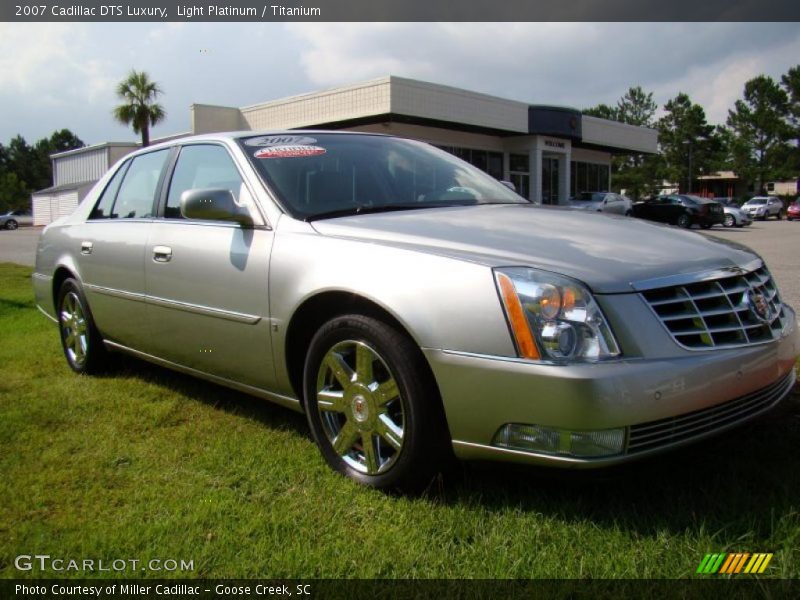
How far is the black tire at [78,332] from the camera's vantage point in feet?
15.5

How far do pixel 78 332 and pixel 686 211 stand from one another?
2664 centimetres

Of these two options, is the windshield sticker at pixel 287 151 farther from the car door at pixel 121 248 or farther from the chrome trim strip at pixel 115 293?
the chrome trim strip at pixel 115 293

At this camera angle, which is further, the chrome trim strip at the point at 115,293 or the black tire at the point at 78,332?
the black tire at the point at 78,332

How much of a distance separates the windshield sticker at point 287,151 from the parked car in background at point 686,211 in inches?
1021

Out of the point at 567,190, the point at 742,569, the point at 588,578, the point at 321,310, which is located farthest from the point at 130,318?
the point at 567,190

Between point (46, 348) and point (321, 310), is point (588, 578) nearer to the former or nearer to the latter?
point (321, 310)

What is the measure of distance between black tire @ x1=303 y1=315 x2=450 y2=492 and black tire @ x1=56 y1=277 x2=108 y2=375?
2366mm

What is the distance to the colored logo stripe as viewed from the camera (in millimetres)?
2166

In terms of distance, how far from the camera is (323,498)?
2.79 metres

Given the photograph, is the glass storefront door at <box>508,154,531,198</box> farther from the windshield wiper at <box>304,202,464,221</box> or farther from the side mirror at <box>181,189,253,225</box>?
the side mirror at <box>181,189,253,225</box>

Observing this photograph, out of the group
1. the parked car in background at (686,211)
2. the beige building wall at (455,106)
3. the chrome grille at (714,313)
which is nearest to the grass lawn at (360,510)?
the chrome grille at (714,313)

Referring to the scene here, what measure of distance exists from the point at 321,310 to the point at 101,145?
48665 millimetres

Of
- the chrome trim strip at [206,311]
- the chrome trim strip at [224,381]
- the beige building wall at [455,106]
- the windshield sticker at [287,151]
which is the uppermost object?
the beige building wall at [455,106]

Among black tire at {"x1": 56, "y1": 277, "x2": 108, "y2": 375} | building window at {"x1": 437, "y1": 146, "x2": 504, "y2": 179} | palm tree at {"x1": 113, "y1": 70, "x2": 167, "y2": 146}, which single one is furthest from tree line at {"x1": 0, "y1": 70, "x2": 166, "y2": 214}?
black tire at {"x1": 56, "y1": 277, "x2": 108, "y2": 375}
